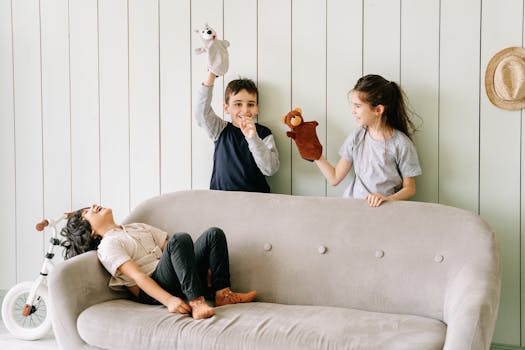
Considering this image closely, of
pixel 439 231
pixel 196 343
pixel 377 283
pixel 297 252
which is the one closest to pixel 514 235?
pixel 439 231

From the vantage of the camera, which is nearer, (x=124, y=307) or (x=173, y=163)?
(x=124, y=307)

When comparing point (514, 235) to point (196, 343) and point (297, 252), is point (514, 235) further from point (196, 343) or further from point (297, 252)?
point (196, 343)

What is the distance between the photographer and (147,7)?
3041mm

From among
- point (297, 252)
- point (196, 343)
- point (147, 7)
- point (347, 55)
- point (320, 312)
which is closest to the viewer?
point (196, 343)

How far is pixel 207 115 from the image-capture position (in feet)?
9.11

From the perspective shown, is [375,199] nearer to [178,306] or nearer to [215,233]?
[215,233]

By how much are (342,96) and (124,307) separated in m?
1.35

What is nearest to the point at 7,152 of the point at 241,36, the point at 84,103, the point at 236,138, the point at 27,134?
the point at 27,134

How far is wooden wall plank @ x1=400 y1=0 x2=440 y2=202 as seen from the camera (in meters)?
2.57

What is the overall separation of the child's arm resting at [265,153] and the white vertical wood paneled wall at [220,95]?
102 millimetres

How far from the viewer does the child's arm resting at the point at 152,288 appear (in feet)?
7.30

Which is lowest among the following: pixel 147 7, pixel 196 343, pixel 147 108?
pixel 196 343

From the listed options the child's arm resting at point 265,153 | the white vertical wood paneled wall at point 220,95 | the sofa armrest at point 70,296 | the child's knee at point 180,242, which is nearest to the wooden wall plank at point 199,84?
the white vertical wood paneled wall at point 220,95

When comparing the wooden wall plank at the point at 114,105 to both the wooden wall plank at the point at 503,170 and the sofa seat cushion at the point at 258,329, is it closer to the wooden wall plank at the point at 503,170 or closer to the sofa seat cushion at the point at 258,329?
the sofa seat cushion at the point at 258,329
